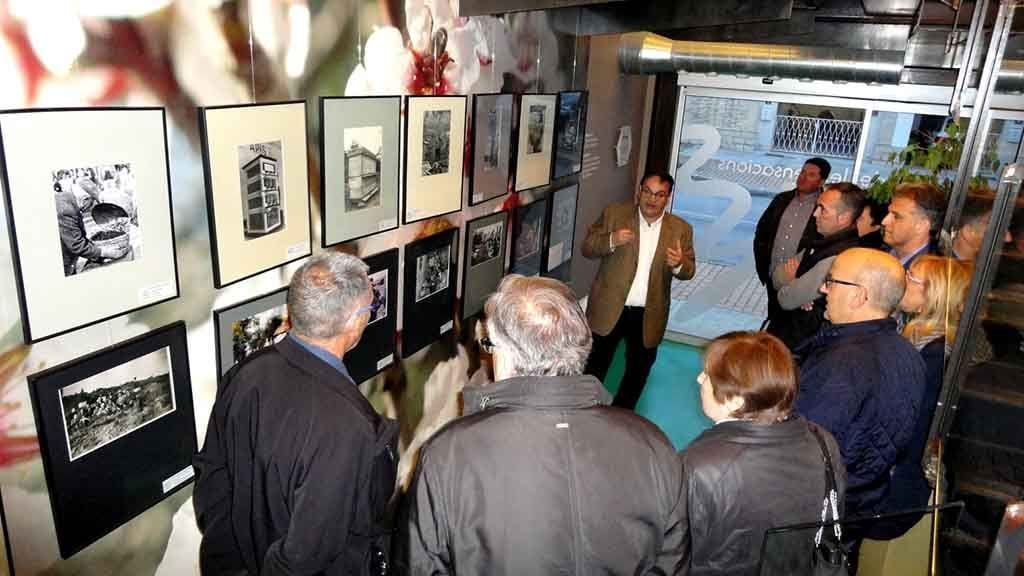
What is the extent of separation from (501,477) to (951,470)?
2092mm

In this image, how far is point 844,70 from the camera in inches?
199

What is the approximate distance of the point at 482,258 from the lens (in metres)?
3.77

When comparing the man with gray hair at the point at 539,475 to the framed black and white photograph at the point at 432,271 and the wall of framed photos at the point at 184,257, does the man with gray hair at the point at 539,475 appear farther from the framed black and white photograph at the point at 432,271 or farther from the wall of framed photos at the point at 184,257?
the framed black and white photograph at the point at 432,271

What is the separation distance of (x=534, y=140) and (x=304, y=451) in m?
2.77

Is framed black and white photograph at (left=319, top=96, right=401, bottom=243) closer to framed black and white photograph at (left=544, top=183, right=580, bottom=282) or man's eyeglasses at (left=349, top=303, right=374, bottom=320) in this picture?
man's eyeglasses at (left=349, top=303, right=374, bottom=320)

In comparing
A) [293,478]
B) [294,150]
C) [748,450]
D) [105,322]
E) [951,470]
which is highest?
[294,150]

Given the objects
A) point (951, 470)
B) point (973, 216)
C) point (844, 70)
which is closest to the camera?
point (951, 470)

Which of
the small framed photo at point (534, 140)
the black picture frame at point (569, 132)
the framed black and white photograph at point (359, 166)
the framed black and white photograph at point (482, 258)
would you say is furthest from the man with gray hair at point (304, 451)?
the black picture frame at point (569, 132)

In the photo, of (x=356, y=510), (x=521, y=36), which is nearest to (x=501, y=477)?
(x=356, y=510)

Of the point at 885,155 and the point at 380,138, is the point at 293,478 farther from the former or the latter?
→ the point at 885,155

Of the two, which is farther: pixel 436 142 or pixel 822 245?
pixel 822 245

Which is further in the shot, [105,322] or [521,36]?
[521,36]

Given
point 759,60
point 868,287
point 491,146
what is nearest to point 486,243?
point 491,146

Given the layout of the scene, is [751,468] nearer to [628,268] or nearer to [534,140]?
[628,268]
